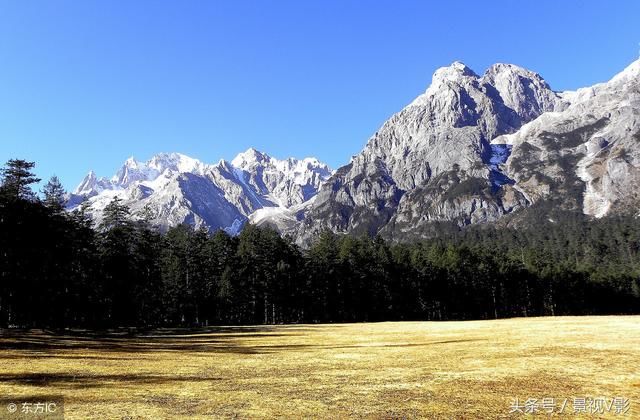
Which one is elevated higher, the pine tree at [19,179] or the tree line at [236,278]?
the pine tree at [19,179]

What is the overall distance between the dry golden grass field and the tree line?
97.8ft

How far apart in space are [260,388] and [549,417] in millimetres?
11144

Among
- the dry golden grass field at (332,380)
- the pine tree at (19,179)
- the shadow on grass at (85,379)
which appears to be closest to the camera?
the dry golden grass field at (332,380)

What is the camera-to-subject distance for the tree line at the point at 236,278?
195ft

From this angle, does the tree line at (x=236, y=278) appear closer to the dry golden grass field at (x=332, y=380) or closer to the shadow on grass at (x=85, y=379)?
the dry golden grass field at (x=332, y=380)

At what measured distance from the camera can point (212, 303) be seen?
10612 centimetres

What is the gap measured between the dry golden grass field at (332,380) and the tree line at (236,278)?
29801 millimetres

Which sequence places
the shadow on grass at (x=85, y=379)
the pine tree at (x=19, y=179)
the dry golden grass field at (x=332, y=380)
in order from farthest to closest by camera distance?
1. the pine tree at (x=19, y=179)
2. the shadow on grass at (x=85, y=379)
3. the dry golden grass field at (x=332, y=380)

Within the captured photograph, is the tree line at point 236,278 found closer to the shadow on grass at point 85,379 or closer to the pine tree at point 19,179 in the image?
the pine tree at point 19,179

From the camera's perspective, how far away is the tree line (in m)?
59.5

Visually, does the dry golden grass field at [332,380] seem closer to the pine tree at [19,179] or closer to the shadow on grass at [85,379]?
the shadow on grass at [85,379]

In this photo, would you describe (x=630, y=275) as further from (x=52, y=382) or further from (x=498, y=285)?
(x=52, y=382)

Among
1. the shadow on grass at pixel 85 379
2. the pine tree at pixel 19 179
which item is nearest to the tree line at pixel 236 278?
the pine tree at pixel 19 179

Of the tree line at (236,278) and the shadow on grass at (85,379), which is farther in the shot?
the tree line at (236,278)
